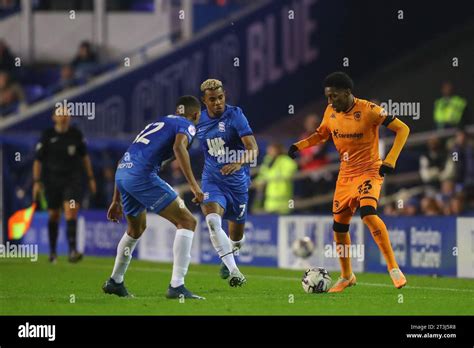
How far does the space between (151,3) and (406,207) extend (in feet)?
41.1

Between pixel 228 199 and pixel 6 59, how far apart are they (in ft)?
50.5

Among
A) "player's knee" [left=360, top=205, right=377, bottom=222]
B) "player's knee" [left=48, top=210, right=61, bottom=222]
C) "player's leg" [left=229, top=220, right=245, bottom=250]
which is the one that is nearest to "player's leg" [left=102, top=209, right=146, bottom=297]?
Answer: "player's knee" [left=360, top=205, right=377, bottom=222]

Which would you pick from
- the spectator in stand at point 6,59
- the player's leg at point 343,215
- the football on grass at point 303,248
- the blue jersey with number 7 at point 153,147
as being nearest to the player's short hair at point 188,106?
the blue jersey with number 7 at point 153,147

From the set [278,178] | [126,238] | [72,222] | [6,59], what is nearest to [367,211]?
[126,238]

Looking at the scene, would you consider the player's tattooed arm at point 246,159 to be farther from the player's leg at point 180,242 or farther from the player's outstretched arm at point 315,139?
the player's leg at point 180,242

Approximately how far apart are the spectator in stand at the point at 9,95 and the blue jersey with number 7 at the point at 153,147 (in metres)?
15.8

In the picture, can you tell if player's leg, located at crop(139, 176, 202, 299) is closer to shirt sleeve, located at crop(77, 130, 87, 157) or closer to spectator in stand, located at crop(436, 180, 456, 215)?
shirt sleeve, located at crop(77, 130, 87, 157)

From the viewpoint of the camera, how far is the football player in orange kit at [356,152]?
1380cm

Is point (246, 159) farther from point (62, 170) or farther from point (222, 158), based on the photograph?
point (62, 170)

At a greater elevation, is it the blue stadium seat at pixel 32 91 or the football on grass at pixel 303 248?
the blue stadium seat at pixel 32 91

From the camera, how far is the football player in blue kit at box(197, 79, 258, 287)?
1459 centimetres

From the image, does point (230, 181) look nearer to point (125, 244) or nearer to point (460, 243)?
point (125, 244)

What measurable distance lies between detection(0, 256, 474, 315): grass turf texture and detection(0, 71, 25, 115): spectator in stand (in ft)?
33.1

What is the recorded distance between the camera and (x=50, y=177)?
20.7 m
